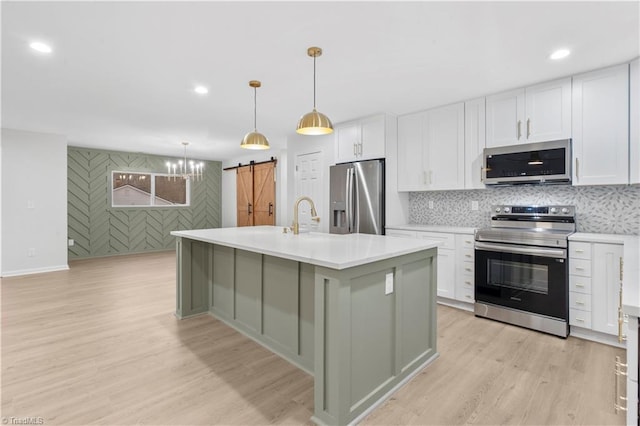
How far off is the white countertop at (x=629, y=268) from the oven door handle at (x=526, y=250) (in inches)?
6.5

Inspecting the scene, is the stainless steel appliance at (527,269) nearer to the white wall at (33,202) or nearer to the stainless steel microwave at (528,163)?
the stainless steel microwave at (528,163)

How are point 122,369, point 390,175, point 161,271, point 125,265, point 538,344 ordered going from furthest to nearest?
point 125,265 → point 161,271 → point 390,175 → point 538,344 → point 122,369

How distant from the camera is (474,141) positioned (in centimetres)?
368

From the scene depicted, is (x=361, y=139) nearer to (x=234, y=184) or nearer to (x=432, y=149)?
(x=432, y=149)

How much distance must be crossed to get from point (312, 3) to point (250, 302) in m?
2.35

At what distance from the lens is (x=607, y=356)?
99.8 inches

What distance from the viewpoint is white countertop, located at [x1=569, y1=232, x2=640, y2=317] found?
953 millimetres

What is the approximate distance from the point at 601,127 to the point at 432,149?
1.62 m

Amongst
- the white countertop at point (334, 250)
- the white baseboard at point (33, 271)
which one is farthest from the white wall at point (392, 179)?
the white baseboard at point (33, 271)

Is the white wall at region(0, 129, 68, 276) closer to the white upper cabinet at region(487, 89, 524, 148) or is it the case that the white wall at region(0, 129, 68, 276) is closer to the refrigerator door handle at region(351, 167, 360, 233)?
the refrigerator door handle at region(351, 167, 360, 233)

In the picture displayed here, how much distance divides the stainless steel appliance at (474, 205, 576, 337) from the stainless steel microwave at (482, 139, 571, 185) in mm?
400

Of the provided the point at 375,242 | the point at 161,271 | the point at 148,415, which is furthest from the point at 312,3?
the point at 161,271

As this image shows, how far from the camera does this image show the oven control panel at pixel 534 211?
10.6 ft

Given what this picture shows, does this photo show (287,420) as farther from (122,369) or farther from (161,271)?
(161,271)
